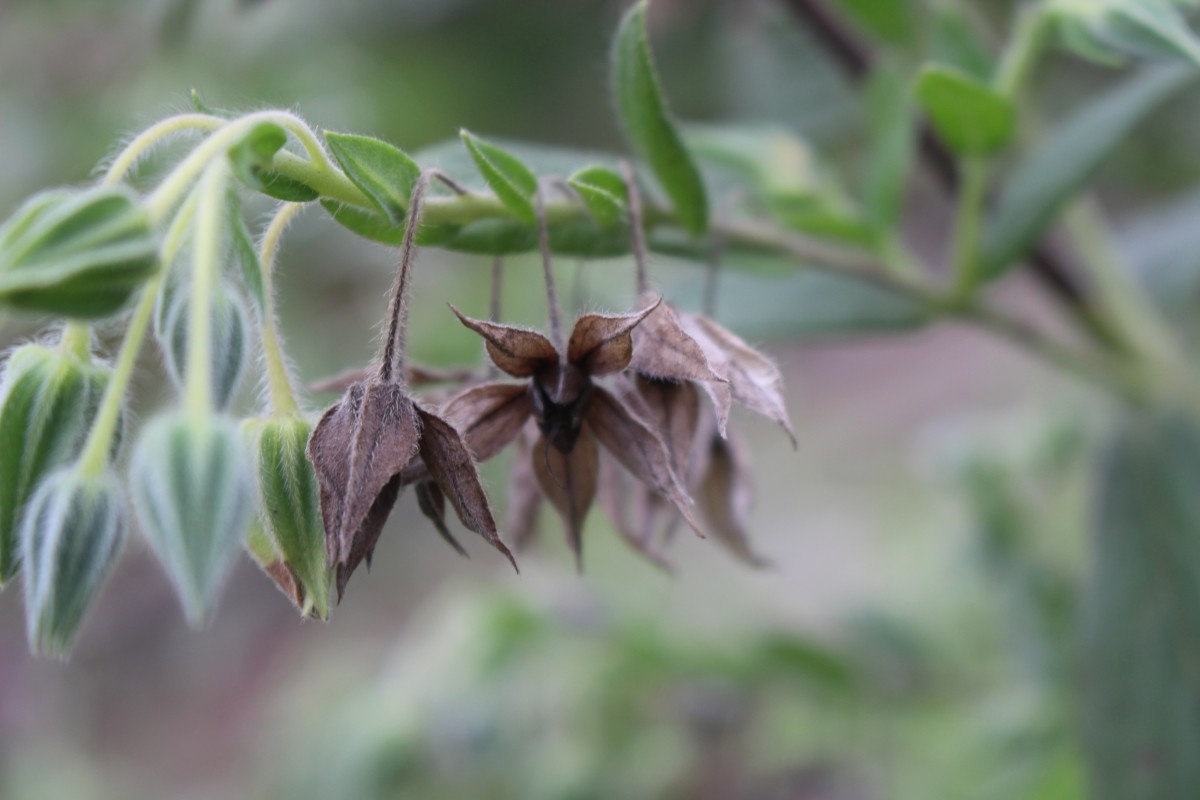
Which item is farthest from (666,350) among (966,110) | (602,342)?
(966,110)

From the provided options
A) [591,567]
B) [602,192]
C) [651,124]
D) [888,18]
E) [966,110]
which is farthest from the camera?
[591,567]

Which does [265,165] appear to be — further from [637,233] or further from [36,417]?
[637,233]

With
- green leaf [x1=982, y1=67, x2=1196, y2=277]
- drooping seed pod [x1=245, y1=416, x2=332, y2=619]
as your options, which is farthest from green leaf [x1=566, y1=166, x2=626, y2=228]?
green leaf [x1=982, y1=67, x2=1196, y2=277]

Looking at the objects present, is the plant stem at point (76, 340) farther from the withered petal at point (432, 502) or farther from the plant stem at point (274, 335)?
the withered petal at point (432, 502)

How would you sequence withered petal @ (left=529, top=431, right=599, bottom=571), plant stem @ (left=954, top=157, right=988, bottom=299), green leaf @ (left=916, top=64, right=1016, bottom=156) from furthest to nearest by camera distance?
1. plant stem @ (left=954, top=157, right=988, bottom=299)
2. green leaf @ (left=916, top=64, right=1016, bottom=156)
3. withered petal @ (left=529, top=431, right=599, bottom=571)

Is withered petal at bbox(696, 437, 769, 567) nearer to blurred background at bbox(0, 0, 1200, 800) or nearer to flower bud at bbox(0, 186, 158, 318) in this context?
blurred background at bbox(0, 0, 1200, 800)

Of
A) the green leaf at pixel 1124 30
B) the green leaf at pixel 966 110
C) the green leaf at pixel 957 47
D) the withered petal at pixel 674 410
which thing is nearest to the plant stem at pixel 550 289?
the withered petal at pixel 674 410
